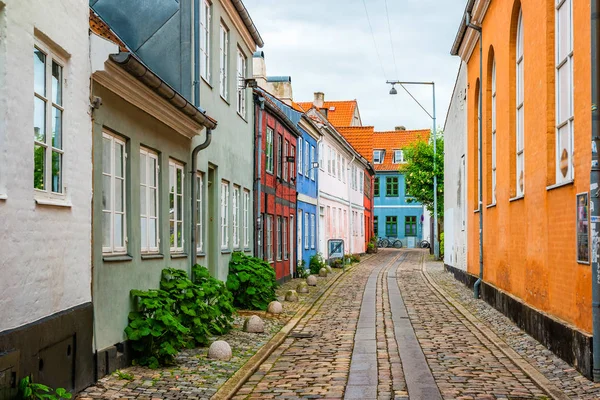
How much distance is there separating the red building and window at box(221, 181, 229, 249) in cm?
343

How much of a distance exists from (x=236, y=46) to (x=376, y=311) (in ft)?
21.5

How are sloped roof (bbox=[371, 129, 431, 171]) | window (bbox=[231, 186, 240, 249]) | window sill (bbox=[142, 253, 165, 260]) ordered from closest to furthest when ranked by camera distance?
window sill (bbox=[142, 253, 165, 260]), window (bbox=[231, 186, 240, 249]), sloped roof (bbox=[371, 129, 431, 171])

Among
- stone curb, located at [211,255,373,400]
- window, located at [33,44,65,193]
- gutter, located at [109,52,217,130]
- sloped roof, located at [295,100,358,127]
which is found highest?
sloped roof, located at [295,100,358,127]

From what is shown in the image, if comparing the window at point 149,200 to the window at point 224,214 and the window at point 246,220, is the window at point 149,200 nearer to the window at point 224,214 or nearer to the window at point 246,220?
the window at point 224,214

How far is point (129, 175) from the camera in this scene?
31.9 ft

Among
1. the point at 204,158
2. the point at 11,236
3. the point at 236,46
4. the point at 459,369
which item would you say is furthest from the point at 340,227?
the point at 11,236

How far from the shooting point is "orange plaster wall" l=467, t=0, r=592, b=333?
945 centimetres

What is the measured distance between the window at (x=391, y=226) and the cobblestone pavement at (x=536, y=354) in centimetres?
5120

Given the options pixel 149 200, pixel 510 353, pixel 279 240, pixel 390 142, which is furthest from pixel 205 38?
pixel 390 142

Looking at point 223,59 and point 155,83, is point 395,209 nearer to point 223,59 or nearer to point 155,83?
point 223,59

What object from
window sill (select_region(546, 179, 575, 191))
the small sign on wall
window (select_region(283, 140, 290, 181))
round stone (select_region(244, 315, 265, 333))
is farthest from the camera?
window (select_region(283, 140, 290, 181))

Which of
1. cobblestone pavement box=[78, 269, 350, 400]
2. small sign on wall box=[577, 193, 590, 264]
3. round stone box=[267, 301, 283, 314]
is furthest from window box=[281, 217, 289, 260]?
small sign on wall box=[577, 193, 590, 264]

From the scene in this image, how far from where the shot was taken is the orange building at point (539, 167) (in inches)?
372

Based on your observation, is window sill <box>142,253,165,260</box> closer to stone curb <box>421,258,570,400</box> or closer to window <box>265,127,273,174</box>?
stone curb <box>421,258,570,400</box>
